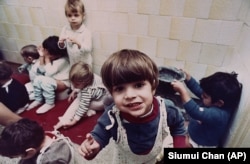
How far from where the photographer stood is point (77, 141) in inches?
57.4

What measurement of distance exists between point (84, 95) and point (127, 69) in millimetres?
874

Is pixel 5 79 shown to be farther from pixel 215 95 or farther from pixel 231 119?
pixel 231 119

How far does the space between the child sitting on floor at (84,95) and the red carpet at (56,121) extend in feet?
0.13

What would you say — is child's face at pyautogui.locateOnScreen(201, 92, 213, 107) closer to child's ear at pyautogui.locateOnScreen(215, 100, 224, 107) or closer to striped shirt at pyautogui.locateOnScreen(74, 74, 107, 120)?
child's ear at pyautogui.locateOnScreen(215, 100, 224, 107)

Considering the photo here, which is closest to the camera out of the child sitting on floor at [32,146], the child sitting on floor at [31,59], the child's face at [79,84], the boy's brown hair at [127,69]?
the boy's brown hair at [127,69]

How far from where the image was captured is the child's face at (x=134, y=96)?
73 centimetres

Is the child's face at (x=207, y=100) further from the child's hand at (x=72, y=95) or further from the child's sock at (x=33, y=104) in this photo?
the child's sock at (x=33, y=104)

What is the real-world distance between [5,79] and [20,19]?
811mm

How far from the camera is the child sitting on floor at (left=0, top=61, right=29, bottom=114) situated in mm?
1517

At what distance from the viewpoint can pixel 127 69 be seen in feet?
2.36

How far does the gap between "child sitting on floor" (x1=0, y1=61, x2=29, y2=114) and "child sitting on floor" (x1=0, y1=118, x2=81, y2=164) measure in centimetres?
62

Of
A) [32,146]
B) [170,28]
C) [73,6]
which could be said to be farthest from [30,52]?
[170,28]

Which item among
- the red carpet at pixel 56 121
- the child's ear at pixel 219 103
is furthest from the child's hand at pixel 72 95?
the child's ear at pixel 219 103

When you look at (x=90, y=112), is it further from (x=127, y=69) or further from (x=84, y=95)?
(x=127, y=69)
